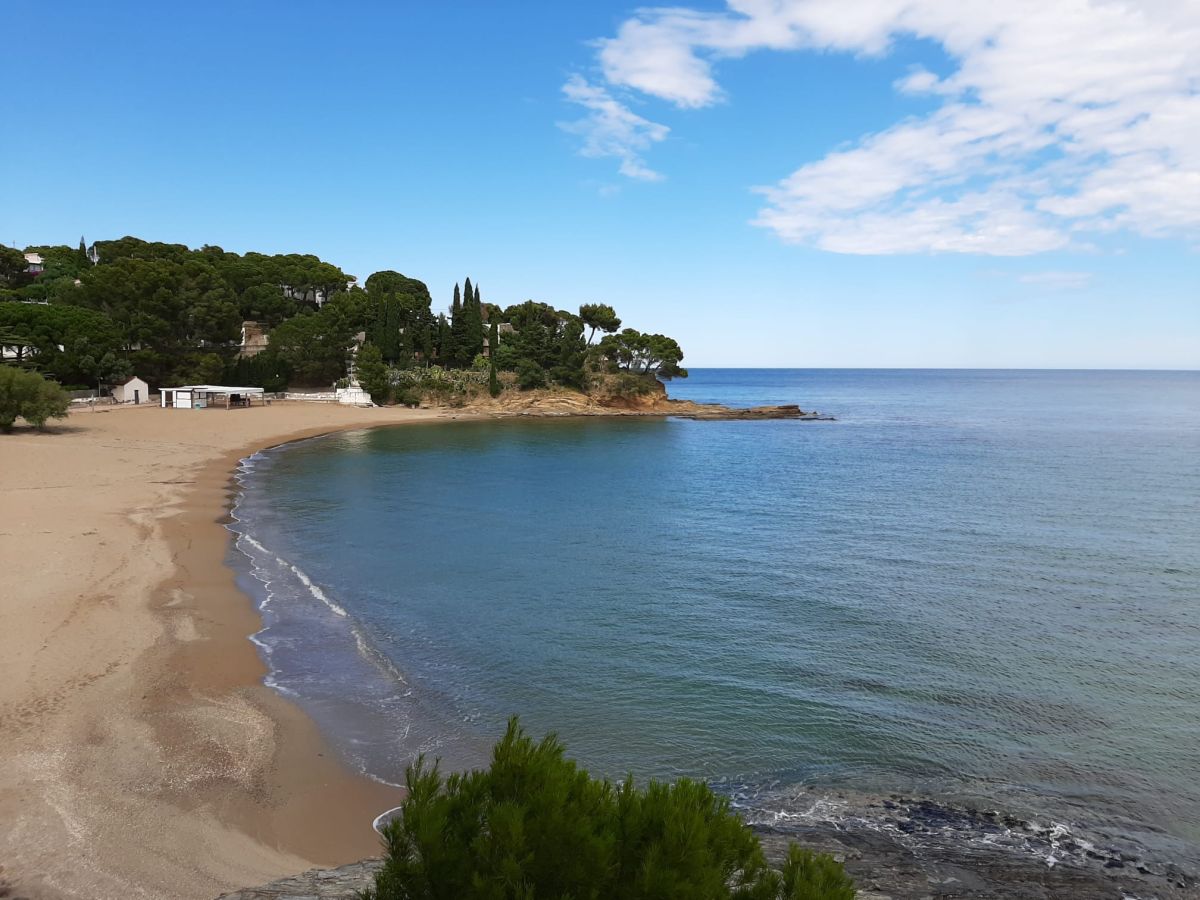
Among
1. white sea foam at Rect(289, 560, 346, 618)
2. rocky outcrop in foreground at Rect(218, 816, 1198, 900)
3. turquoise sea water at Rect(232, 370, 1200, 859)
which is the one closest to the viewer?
rocky outcrop in foreground at Rect(218, 816, 1198, 900)

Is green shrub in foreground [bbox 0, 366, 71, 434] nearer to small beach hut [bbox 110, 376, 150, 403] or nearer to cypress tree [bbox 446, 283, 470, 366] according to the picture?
small beach hut [bbox 110, 376, 150, 403]

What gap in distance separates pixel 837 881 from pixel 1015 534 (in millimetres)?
26412

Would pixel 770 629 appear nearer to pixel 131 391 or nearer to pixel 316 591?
pixel 316 591

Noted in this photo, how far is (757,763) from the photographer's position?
11.4 meters

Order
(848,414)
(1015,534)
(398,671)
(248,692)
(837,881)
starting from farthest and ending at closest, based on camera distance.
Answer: (848,414), (1015,534), (398,671), (248,692), (837,881)

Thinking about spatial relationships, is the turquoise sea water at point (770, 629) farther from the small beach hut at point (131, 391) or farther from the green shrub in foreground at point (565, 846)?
the small beach hut at point (131, 391)

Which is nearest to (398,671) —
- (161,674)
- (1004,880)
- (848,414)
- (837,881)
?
(161,674)

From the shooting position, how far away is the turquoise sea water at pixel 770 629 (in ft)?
Answer: 37.7

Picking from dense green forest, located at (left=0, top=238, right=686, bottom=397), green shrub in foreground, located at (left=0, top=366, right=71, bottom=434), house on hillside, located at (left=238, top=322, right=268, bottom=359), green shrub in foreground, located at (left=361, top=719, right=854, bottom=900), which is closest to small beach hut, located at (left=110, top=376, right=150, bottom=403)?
dense green forest, located at (left=0, top=238, right=686, bottom=397)

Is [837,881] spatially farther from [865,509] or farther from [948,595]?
[865,509]

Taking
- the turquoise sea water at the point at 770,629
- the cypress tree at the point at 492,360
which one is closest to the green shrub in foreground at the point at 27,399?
the turquoise sea water at the point at 770,629

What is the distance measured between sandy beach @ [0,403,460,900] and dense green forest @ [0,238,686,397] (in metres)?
44.8

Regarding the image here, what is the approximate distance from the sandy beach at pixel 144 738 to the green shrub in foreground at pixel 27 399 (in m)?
22.9

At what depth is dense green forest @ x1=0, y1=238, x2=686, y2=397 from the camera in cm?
6116
